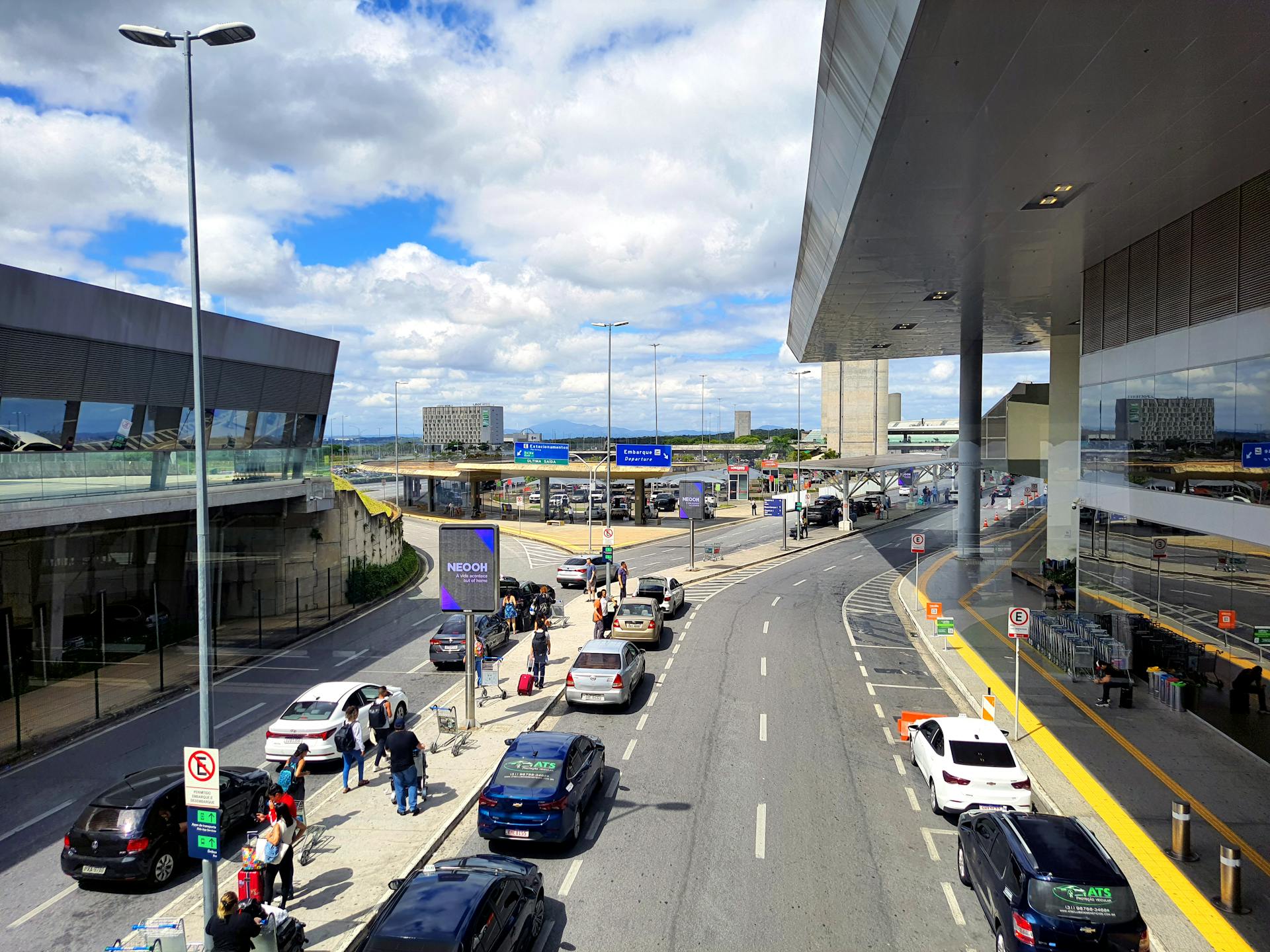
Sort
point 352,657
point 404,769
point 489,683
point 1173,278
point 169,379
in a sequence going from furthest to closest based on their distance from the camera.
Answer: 1. point 169,379
2. point 352,657
3. point 1173,278
4. point 489,683
5. point 404,769

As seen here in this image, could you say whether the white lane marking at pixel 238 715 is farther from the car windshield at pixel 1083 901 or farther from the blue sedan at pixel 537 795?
the car windshield at pixel 1083 901

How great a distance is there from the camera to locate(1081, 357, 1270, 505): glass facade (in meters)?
16.3

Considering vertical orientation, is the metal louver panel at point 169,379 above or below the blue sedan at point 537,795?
above

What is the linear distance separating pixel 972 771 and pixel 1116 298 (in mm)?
17344

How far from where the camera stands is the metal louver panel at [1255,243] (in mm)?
16031

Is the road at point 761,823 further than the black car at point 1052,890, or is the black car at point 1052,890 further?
the road at point 761,823

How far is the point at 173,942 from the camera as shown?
8156 mm

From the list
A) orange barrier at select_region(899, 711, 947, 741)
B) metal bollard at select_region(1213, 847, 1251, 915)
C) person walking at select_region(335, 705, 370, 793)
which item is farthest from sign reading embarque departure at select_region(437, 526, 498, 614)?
metal bollard at select_region(1213, 847, 1251, 915)

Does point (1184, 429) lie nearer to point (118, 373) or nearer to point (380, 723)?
point (380, 723)

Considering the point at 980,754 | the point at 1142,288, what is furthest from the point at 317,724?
the point at 1142,288

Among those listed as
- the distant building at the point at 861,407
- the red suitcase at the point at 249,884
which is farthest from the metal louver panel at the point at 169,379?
the distant building at the point at 861,407

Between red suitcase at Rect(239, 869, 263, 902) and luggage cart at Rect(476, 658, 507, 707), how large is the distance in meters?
9.84

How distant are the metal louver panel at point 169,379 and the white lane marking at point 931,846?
24.4 metres

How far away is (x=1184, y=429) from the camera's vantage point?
19219 mm
